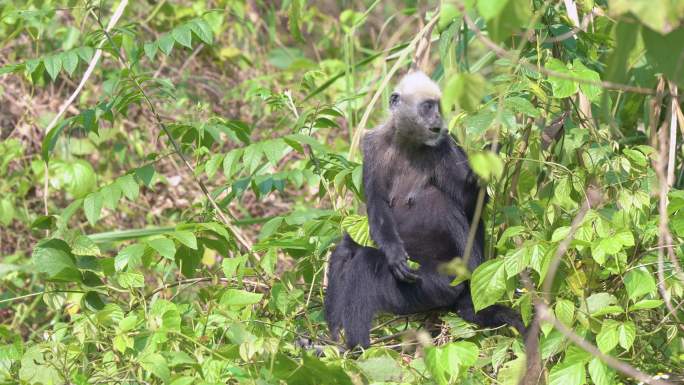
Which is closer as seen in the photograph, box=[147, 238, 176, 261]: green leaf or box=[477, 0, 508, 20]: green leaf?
box=[477, 0, 508, 20]: green leaf

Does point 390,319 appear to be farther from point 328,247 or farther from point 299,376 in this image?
point 299,376

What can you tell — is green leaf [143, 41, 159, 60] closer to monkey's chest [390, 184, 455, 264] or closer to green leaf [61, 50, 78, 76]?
green leaf [61, 50, 78, 76]

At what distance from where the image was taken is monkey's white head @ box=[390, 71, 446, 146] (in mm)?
3971

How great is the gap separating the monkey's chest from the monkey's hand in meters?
0.17

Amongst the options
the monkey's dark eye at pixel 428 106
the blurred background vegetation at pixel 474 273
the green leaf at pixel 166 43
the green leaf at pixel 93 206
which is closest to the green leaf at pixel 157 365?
the blurred background vegetation at pixel 474 273

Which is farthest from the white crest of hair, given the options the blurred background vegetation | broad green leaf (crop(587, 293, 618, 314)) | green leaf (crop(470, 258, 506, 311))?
broad green leaf (crop(587, 293, 618, 314))

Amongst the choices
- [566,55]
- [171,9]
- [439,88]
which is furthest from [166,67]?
[566,55]

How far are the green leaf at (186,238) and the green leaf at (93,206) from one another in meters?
0.43

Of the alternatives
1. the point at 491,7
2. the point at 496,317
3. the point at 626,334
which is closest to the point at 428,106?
the point at 496,317

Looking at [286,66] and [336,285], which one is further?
[286,66]

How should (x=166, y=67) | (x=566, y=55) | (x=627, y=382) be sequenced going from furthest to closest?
(x=166, y=67)
(x=566, y=55)
(x=627, y=382)

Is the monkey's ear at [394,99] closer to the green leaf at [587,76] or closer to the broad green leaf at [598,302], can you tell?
the green leaf at [587,76]

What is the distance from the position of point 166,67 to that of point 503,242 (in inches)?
176

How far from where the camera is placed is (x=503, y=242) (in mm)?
3500
